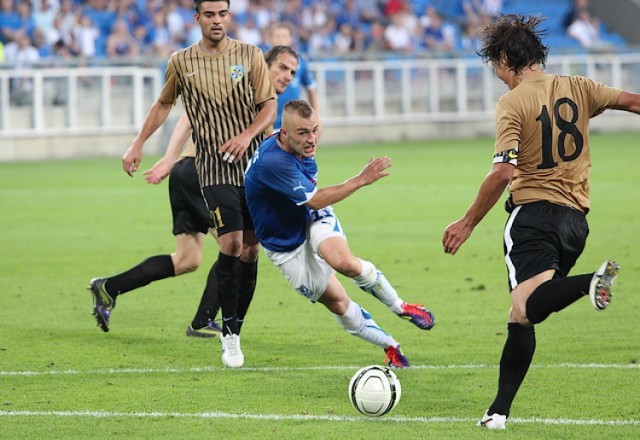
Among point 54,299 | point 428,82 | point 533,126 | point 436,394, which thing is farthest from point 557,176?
point 428,82

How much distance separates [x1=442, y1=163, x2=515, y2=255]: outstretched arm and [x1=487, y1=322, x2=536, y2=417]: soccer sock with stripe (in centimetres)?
49

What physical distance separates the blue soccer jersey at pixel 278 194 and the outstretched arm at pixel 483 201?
1262 mm

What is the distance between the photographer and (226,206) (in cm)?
752

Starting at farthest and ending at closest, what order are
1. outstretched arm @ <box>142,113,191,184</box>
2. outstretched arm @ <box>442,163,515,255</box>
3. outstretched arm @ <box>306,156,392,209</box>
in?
outstretched arm @ <box>142,113,191,184</box>
outstretched arm @ <box>306,156,392,209</box>
outstretched arm @ <box>442,163,515,255</box>

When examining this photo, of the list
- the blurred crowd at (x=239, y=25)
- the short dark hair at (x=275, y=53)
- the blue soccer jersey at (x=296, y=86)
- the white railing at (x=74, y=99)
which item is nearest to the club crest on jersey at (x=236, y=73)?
the short dark hair at (x=275, y=53)

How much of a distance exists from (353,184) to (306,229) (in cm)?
67

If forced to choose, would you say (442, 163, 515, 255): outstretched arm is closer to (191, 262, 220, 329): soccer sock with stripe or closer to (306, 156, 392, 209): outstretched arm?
(306, 156, 392, 209): outstretched arm

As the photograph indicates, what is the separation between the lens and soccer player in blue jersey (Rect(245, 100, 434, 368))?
6.82 m

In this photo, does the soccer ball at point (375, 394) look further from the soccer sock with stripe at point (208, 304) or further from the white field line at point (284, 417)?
the soccer sock with stripe at point (208, 304)

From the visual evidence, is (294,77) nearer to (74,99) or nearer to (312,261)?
(312,261)

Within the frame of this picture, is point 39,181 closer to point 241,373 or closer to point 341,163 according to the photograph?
point 341,163

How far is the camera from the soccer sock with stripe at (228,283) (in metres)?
7.53

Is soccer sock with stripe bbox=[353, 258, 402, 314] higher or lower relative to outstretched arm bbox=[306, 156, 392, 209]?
lower

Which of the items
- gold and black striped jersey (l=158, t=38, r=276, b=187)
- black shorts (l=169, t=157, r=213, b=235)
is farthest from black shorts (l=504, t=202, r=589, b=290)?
black shorts (l=169, t=157, r=213, b=235)
